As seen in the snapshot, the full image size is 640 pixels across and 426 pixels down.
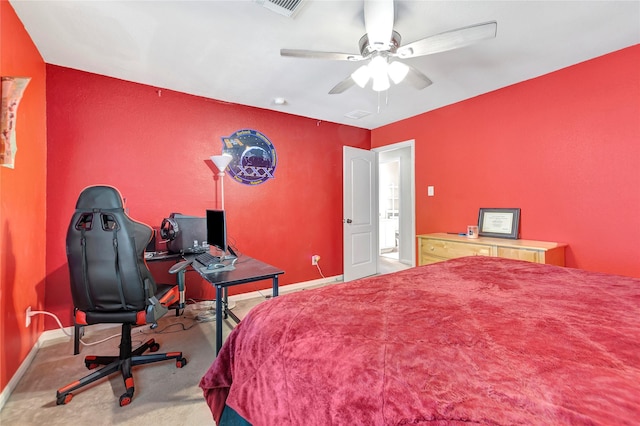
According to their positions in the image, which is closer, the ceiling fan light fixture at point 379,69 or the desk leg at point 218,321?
the desk leg at point 218,321

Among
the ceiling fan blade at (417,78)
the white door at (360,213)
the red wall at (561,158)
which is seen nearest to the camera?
the ceiling fan blade at (417,78)

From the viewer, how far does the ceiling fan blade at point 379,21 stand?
159cm

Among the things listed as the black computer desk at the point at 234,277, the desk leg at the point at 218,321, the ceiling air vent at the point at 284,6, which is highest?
the ceiling air vent at the point at 284,6

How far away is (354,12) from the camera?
6.01ft

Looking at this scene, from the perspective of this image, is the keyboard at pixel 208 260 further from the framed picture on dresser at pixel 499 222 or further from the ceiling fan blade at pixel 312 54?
the framed picture on dresser at pixel 499 222

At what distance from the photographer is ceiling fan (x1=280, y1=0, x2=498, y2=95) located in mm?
1595

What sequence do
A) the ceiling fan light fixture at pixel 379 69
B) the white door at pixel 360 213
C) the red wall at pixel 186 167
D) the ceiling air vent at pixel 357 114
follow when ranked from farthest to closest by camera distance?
the white door at pixel 360 213
the ceiling air vent at pixel 357 114
the red wall at pixel 186 167
the ceiling fan light fixture at pixel 379 69

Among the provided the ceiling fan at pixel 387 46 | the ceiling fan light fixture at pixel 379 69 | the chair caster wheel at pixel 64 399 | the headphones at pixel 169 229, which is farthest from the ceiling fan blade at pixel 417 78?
the chair caster wheel at pixel 64 399

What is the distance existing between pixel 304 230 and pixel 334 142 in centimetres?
144

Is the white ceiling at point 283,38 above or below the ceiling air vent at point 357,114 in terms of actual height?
below

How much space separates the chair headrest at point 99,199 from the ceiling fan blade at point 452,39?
2026mm

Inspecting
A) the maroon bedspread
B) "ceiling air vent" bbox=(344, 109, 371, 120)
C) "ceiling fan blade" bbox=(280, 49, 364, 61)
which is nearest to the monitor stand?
the maroon bedspread

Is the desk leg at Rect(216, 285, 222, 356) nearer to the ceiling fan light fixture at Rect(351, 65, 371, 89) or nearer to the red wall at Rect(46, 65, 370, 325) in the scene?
the red wall at Rect(46, 65, 370, 325)

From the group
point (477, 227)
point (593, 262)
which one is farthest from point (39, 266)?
point (593, 262)
